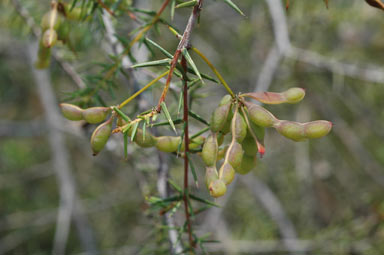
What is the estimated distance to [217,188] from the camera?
0.51 m

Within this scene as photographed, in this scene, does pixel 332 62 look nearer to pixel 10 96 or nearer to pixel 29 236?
pixel 29 236

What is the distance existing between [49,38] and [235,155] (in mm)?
460

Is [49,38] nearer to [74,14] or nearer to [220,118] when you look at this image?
[74,14]

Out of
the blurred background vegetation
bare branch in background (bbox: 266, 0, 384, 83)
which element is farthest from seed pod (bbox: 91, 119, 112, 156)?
bare branch in background (bbox: 266, 0, 384, 83)

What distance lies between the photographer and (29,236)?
7.46ft

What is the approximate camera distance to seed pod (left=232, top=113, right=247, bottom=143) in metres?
0.55

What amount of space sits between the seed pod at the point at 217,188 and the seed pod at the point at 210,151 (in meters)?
0.04

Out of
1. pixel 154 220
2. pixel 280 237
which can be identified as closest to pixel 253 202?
pixel 280 237

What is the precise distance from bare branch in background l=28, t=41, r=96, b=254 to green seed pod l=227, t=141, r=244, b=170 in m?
1.45

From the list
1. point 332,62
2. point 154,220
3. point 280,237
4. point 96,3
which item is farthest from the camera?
point 280,237

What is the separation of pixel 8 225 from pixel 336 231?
6.35 feet

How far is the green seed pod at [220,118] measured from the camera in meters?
0.56

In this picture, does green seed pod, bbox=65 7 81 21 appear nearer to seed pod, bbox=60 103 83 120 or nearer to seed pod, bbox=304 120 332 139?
seed pod, bbox=60 103 83 120

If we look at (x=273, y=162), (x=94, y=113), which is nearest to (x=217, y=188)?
(x=94, y=113)
